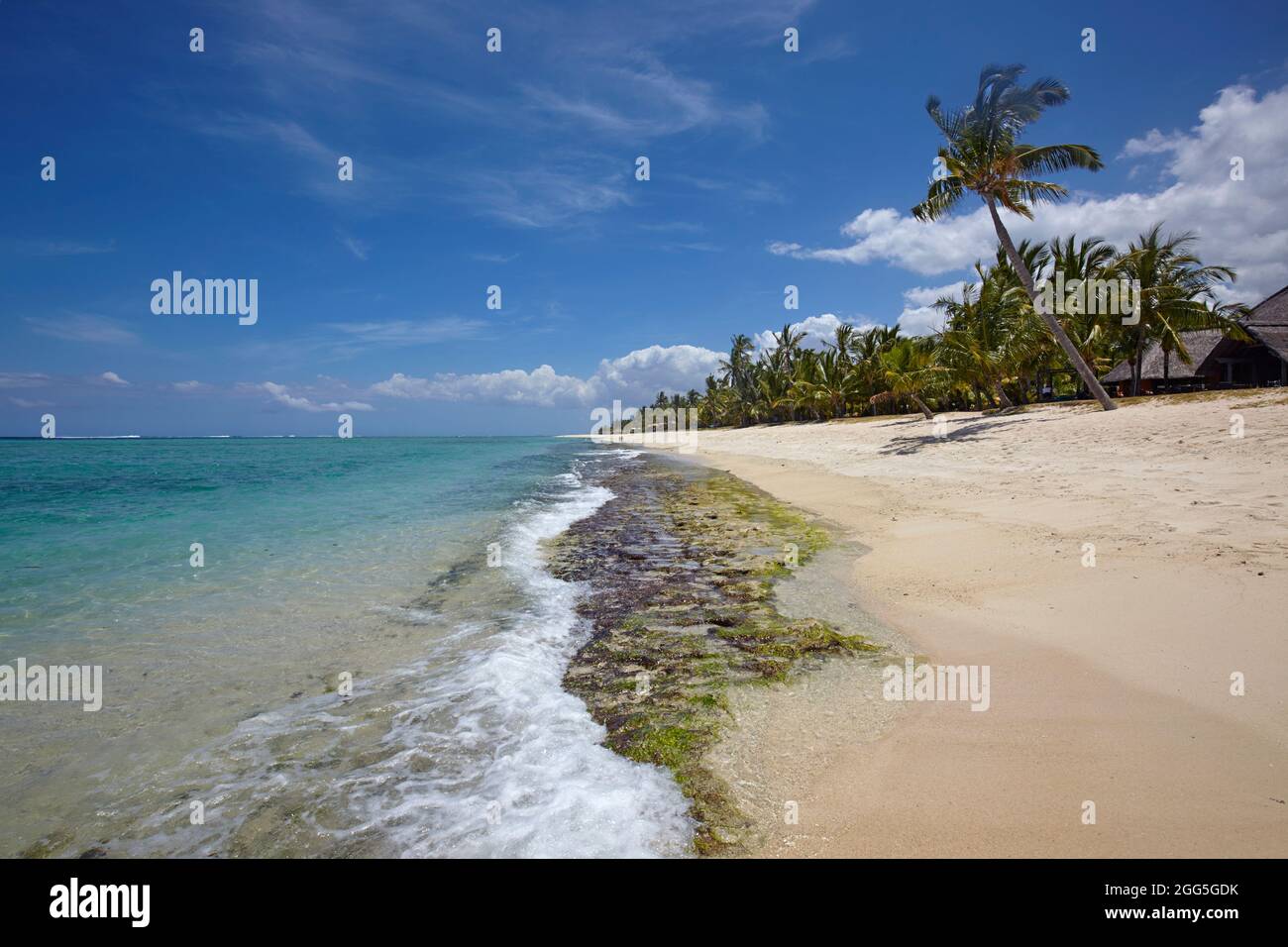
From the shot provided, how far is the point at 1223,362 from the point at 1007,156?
2095 cm

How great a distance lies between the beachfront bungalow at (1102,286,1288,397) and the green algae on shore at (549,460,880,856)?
3182 cm

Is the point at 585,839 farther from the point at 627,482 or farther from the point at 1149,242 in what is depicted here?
the point at 1149,242

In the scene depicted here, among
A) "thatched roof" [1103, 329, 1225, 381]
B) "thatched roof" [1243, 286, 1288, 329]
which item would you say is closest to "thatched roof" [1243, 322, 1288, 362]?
"thatched roof" [1243, 286, 1288, 329]

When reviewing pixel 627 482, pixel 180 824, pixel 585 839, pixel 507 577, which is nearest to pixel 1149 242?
pixel 627 482

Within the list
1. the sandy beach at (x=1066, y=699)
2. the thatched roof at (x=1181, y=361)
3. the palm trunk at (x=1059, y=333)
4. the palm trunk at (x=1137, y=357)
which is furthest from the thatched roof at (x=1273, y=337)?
the sandy beach at (x=1066, y=699)

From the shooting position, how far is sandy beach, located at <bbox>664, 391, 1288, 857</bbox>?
9.49 ft

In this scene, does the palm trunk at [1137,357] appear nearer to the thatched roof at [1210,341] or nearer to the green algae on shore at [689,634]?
the thatched roof at [1210,341]

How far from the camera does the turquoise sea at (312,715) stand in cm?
331

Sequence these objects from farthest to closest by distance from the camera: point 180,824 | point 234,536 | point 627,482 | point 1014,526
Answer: point 627,482
point 234,536
point 1014,526
point 180,824

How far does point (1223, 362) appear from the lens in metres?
30.0

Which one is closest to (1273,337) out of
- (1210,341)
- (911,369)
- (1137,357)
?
(1210,341)

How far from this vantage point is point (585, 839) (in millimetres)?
3117

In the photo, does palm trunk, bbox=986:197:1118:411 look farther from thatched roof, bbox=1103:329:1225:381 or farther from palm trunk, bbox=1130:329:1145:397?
thatched roof, bbox=1103:329:1225:381
